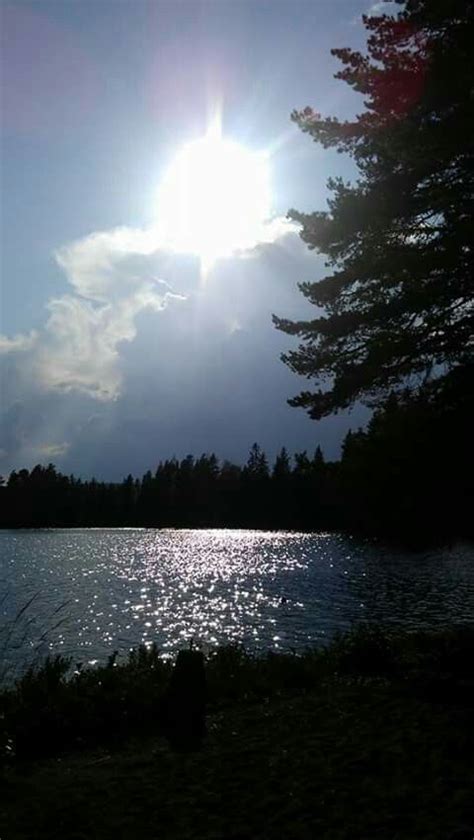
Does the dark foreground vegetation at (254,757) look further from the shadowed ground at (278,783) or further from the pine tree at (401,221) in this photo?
the pine tree at (401,221)

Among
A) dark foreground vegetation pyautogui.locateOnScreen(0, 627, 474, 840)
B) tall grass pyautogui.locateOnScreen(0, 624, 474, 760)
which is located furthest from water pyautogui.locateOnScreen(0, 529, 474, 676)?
dark foreground vegetation pyautogui.locateOnScreen(0, 627, 474, 840)

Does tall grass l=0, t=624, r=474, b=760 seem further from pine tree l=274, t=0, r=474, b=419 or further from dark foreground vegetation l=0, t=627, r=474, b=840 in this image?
pine tree l=274, t=0, r=474, b=419

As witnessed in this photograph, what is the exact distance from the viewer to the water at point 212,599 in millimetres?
24297

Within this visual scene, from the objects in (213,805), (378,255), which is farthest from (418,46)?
(213,805)

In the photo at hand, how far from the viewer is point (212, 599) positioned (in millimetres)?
38875

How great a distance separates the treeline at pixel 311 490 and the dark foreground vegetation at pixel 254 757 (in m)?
3.76

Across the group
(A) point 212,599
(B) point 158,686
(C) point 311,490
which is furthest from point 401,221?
(C) point 311,490

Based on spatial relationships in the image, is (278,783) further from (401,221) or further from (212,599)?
(212,599)

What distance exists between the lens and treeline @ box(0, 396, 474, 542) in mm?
13641

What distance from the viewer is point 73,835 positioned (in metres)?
5.15

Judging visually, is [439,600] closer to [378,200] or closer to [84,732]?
[378,200]

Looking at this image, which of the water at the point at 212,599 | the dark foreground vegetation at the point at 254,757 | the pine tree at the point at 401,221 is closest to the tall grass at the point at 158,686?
the dark foreground vegetation at the point at 254,757

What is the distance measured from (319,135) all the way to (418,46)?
8.98ft

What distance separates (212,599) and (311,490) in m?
116
